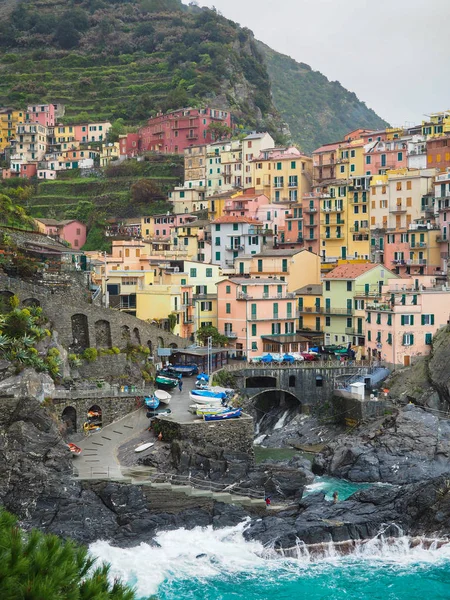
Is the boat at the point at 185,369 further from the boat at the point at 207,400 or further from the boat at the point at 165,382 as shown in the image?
the boat at the point at 207,400

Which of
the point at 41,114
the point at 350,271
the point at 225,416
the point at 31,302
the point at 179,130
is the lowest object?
the point at 225,416

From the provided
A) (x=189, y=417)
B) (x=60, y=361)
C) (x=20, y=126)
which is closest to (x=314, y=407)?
(x=189, y=417)

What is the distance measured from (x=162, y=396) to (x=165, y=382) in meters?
4.39

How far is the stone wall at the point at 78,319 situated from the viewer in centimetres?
5325

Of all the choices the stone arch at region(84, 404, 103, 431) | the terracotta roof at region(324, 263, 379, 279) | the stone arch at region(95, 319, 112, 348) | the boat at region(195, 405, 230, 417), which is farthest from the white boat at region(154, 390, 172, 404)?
the terracotta roof at region(324, 263, 379, 279)

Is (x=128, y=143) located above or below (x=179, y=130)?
below

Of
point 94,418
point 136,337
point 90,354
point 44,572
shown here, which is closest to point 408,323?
point 136,337

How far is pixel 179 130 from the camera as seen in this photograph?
11012cm

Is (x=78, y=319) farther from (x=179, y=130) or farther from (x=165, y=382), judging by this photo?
(x=179, y=130)

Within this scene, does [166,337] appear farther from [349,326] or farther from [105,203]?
[105,203]

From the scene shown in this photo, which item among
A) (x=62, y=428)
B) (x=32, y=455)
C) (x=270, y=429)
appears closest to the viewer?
(x=32, y=455)

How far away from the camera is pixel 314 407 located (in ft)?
199

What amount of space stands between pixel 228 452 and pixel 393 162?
46.0m

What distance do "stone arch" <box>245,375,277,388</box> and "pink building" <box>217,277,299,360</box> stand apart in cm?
434
